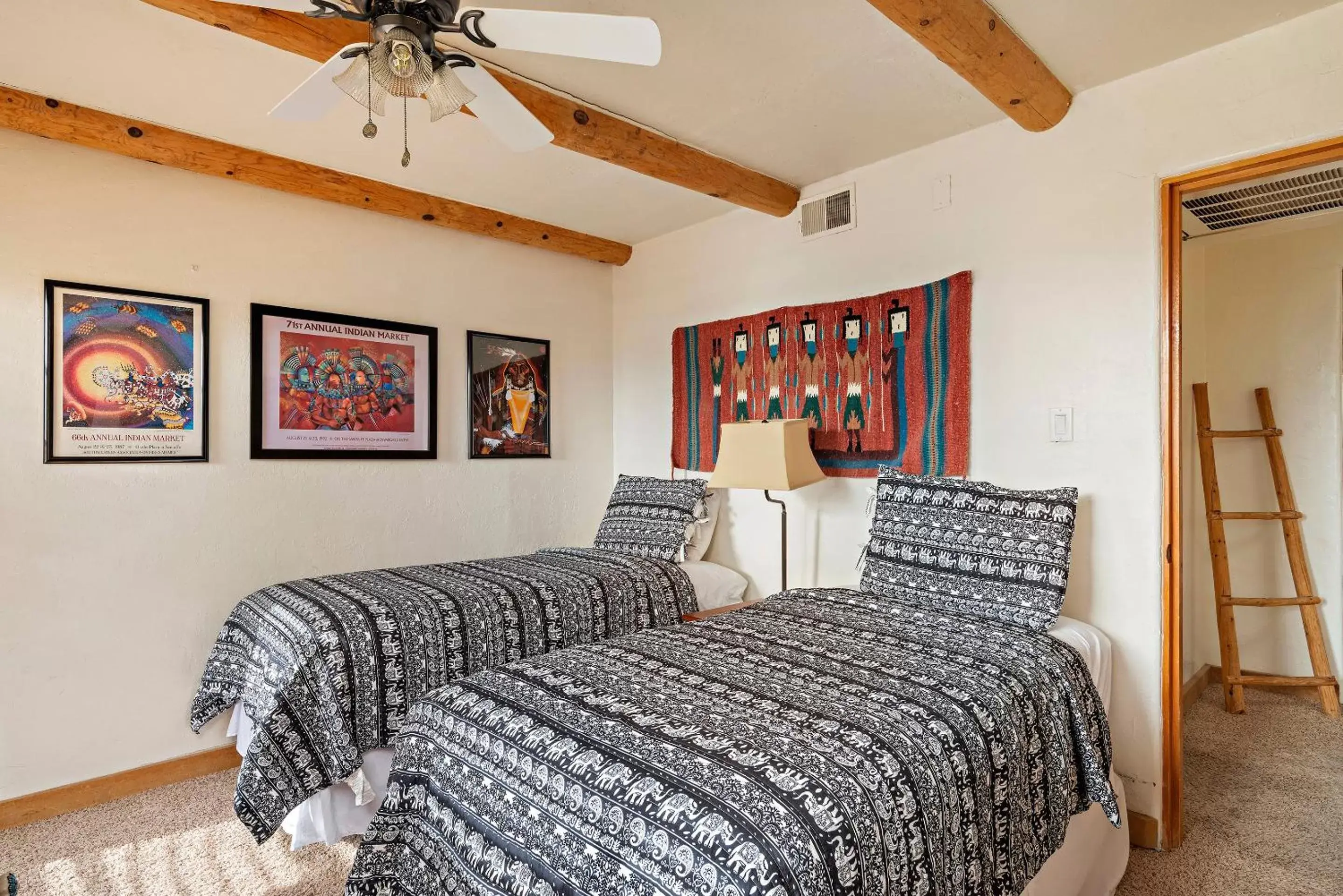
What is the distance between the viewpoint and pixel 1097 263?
229 cm

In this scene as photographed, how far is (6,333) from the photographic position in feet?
7.80

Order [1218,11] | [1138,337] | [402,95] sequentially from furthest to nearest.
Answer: [1138,337] < [1218,11] < [402,95]

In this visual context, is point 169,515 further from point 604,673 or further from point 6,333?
point 604,673

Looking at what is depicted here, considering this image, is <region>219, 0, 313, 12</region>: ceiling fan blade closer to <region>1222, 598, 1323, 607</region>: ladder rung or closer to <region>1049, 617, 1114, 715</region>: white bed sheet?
<region>1049, 617, 1114, 715</region>: white bed sheet

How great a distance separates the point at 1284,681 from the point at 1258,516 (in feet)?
2.42

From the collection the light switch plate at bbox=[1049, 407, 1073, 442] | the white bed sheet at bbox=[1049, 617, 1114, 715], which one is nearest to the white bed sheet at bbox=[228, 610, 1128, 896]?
the white bed sheet at bbox=[1049, 617, 1114, 715]

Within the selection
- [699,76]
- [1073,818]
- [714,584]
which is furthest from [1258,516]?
[699,76]

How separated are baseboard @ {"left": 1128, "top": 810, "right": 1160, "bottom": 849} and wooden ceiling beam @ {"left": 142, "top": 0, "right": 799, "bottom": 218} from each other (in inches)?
101

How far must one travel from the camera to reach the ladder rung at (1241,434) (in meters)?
3.40

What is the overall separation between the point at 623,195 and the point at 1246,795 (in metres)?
3.31

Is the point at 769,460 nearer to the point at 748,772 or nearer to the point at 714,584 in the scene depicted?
the point at 714,584

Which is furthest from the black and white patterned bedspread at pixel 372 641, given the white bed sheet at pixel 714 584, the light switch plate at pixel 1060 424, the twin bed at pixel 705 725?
the light switch plate at pixel 1060 424

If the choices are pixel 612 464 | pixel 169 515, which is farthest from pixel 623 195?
pixel 169 515

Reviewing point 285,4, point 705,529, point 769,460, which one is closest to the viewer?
point 285,4
